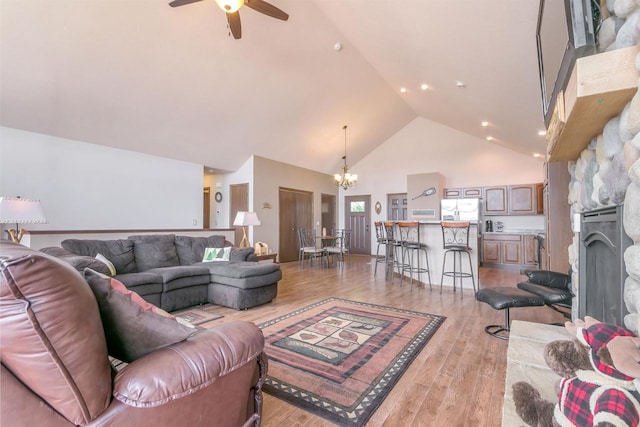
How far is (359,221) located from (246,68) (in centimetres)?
613

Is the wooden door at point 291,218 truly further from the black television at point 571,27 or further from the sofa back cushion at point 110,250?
the black television at point 571,27

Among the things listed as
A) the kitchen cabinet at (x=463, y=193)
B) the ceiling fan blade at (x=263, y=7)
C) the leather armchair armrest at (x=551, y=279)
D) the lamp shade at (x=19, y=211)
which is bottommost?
the leather armchair armrest at (x=551, y=279)

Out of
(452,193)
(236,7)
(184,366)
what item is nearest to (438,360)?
(184,366)

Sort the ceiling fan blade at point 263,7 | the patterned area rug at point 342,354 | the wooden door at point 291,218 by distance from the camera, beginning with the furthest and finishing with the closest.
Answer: the wooden door at point 291,218 → the ceiling fan blade at point 263,7 → the patterned area rug at point 342,354

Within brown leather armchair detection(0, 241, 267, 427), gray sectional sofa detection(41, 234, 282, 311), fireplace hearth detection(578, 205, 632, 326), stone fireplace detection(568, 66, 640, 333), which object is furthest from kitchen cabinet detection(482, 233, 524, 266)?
brown leather armchair detection(0, 241, 267, 427)

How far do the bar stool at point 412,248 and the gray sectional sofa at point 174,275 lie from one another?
7.53ft

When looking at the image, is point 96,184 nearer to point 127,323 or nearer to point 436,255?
point 127,323

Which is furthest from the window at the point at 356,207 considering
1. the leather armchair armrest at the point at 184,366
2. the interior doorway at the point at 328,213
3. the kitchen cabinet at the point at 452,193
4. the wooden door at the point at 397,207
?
the leather armchair armrest at the point at 184,366

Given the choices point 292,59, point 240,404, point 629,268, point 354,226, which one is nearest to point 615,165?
point 629,268

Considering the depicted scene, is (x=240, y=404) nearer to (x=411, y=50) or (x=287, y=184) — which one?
(x=411, y=50)

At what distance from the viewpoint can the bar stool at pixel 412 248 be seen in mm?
4811

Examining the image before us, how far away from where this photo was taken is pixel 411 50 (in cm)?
388

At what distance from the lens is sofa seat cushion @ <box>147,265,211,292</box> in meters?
3.52

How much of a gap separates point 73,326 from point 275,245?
6680mm
